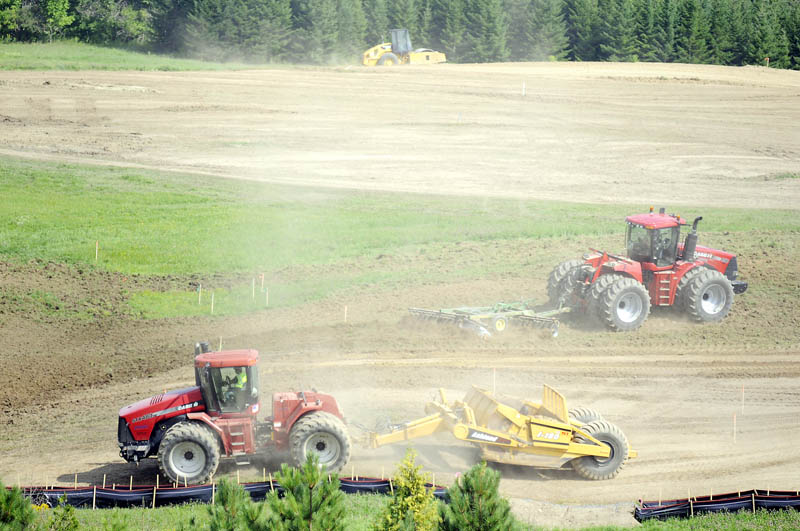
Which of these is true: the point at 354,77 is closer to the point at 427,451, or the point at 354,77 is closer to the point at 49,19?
the point at 49,19

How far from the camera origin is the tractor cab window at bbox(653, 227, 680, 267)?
2291cm

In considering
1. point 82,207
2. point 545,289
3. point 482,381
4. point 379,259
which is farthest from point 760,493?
point 82,207

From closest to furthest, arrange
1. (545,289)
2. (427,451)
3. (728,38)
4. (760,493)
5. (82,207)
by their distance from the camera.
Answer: (760,493)
(427,451)
(545,289)
(82,207)
(728,38)

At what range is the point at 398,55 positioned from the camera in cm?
6531

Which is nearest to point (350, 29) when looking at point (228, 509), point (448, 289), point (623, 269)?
point (448, 289)

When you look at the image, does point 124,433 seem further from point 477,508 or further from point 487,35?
point 487,35

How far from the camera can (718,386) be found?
19.6 metres

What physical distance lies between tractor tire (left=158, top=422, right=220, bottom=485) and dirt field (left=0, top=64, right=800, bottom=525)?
121cm

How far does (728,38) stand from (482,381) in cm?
5717

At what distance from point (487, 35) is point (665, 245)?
51.7m

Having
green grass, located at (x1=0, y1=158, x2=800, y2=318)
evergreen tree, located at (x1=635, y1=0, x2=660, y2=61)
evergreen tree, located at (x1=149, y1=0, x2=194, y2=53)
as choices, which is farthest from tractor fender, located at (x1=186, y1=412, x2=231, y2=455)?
evergreen tree, located at (x1=635, y1=0, x2=660, y2=61)

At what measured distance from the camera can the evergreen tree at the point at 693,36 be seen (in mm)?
68062

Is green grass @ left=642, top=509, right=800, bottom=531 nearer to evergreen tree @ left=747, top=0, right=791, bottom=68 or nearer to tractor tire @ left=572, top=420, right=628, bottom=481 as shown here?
tractor tire @ left=572, top=420, right=628, bottom=481

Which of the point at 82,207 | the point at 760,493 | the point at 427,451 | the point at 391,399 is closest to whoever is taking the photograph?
the point at 760,493
